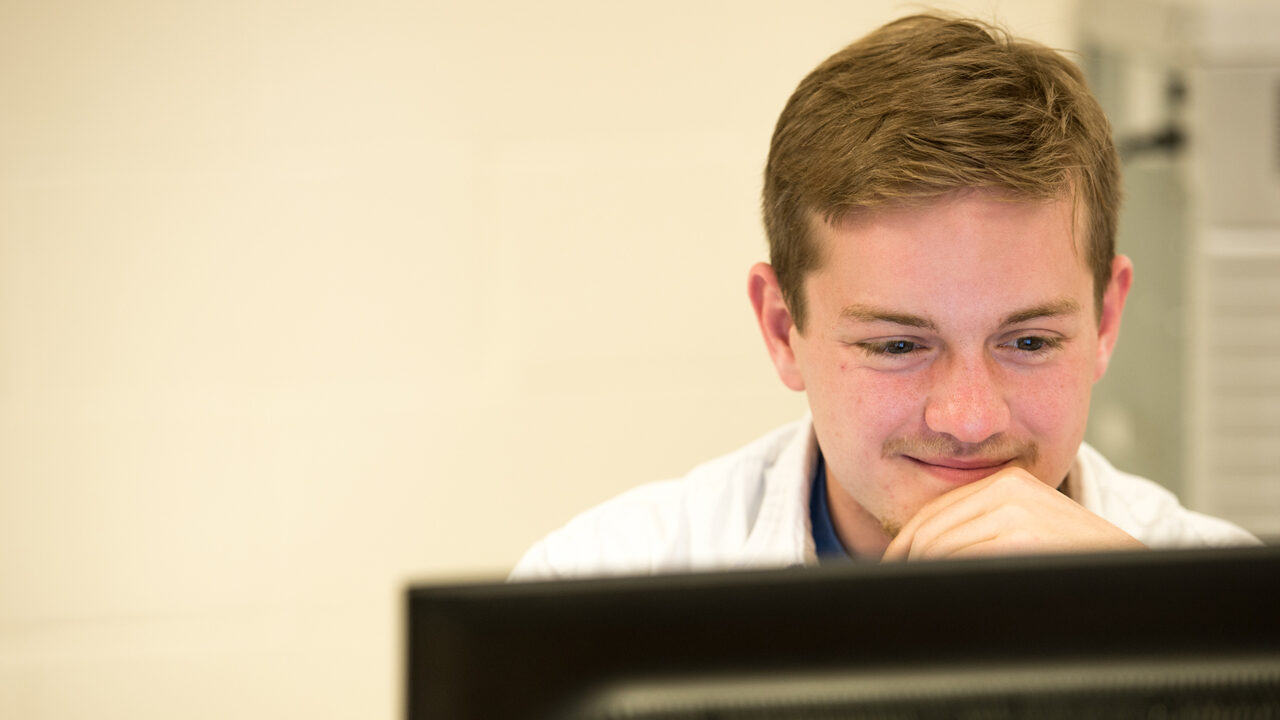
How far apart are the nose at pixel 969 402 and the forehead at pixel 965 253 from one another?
5 centimetres

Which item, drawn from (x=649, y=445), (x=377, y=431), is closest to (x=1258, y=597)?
(x=649, y=445)

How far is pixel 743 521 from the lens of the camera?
116cm

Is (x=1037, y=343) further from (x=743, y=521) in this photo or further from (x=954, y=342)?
(x=743, y=521)

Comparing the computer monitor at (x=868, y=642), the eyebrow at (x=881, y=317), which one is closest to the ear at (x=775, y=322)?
the eyebrow at (x=881, y=317)

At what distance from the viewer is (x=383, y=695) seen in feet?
5.62

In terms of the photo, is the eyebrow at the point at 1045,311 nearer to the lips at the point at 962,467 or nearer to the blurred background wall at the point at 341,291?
the lips at the point at 962,467

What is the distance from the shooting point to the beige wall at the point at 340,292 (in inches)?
62.7

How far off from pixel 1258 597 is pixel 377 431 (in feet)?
4.74

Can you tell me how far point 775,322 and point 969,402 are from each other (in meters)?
0.27

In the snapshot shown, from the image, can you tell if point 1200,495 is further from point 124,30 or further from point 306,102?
point 124,30

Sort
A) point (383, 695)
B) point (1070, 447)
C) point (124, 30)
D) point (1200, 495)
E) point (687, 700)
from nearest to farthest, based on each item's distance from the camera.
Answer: point (687, 700)
point (1070, 447)
point (1200, 495)
point (124, 30)
point (383, 695)

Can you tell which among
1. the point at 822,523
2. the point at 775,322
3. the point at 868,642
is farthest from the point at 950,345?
the point at 868,642

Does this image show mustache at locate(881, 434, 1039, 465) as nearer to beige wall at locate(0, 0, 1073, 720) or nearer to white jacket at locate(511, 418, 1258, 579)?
white jacket at locate(511, 418, 1258, 579)

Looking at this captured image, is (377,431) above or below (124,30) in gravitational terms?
below
